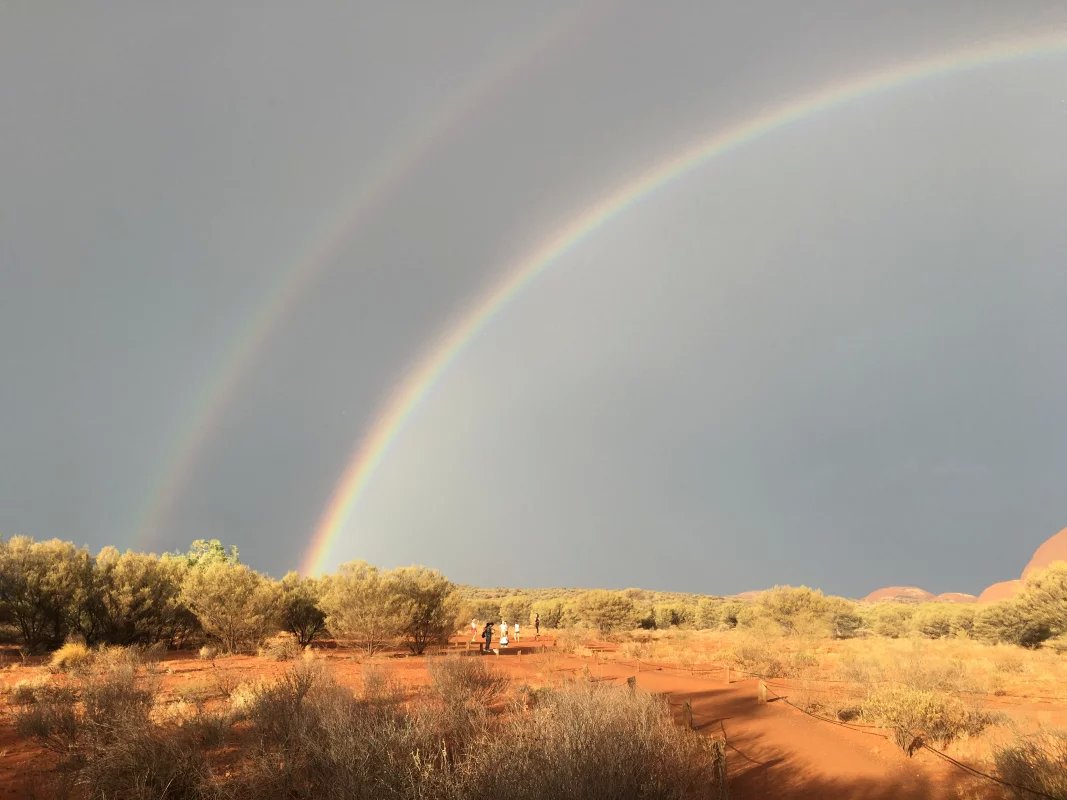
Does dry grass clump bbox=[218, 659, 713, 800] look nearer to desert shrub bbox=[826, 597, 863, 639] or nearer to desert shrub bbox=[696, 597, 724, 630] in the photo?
desert shrub bbox=[826, 597, 863, 639]

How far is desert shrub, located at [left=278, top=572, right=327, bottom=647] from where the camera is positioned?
27719 millimetres

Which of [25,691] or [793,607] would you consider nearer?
[25,691]

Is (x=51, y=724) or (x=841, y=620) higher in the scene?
(x=51, y=724)

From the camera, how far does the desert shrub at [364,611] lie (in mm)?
24469

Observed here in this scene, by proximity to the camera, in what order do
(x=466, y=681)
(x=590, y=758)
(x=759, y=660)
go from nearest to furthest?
(x=590, y=758) < (x=466, y=681) < (x=759, y=660)

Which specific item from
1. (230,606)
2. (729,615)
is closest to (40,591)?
(230,606)

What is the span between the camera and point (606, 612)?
4500 cm

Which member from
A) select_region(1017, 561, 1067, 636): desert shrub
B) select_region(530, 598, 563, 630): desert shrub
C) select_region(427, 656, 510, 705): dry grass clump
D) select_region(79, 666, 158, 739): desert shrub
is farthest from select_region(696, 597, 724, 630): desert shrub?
select_region(79, 666, 158, 739): desert shrub

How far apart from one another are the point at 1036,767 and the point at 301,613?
27.7 meters

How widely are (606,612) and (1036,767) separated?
3839cm

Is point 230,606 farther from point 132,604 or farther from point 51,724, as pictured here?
point 51,724

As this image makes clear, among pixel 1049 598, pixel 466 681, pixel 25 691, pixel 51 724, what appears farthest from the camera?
pixel 1049 598

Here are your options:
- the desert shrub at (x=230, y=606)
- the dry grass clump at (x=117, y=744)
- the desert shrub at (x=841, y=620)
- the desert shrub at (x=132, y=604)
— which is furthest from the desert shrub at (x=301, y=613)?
the desert shrub at (x=841, y=620)

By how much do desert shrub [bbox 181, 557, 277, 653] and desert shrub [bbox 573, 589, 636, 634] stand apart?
1011 inches
